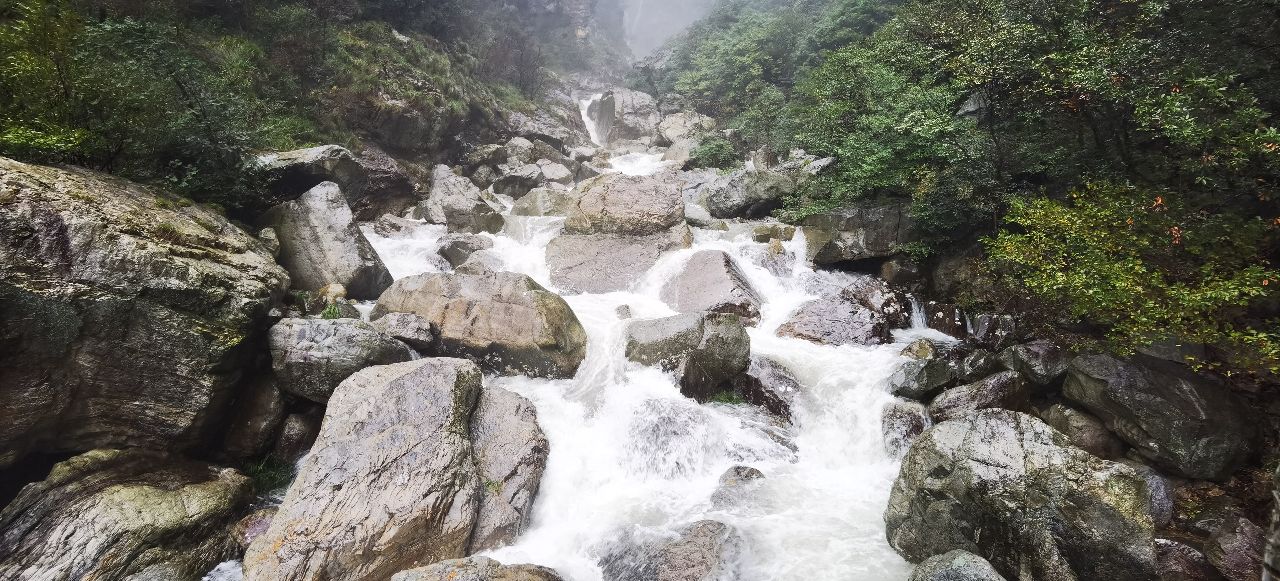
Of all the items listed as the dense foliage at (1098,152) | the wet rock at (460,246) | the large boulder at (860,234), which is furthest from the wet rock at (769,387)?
the wet rock at (460,246)

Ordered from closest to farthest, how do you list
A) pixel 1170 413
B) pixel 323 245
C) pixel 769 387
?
1. pixel 1170 413
2. pixel 769 387
3. pixel 323 245

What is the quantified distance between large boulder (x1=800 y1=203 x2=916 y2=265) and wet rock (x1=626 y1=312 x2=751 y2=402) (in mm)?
6574

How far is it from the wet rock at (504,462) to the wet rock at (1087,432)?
368 inches

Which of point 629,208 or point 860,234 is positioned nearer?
point 860,234

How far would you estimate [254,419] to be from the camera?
9.11 m

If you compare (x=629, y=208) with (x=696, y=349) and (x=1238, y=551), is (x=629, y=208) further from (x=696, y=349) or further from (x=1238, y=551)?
(x=1238, y=551)

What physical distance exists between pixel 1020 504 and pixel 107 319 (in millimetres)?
13067

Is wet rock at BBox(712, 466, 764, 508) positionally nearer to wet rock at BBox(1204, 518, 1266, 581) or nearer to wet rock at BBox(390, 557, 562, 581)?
wet rock at BBox(390, 557, 562, 581)

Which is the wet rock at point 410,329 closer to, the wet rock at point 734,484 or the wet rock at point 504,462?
the wet rock at point 504,462

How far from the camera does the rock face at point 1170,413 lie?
Result: 7.84 m

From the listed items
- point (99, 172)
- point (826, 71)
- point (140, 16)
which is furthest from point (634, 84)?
point (99, 172)

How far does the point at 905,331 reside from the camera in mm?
14195

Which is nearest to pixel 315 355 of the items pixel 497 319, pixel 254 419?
pixel 254 419

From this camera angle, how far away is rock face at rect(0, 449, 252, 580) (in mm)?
6258
